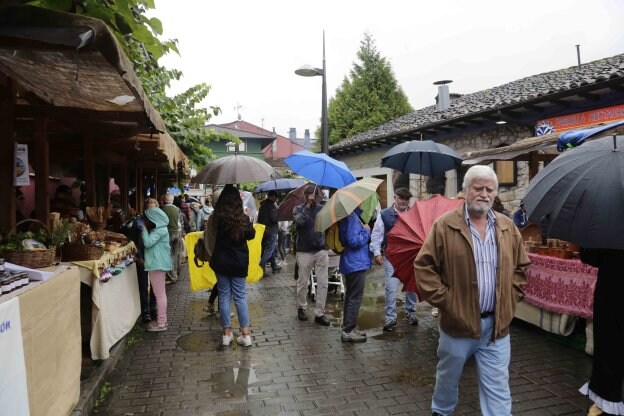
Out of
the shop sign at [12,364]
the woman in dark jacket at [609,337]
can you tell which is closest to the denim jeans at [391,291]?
the woman in dark jacket at [609,337]

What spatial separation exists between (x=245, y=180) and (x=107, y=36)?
3466 mm

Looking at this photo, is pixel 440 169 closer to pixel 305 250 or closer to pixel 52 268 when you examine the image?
pixel 305 250

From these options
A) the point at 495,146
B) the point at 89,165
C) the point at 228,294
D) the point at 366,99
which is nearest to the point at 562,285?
the point at 228,294

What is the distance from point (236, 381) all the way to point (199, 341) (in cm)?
149

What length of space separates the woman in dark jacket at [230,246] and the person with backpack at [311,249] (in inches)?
47.9

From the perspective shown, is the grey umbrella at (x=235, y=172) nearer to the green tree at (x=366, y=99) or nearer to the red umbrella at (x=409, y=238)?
the red umbrella at (x=409, y=238)

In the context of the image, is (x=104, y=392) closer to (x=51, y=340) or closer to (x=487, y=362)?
(x=51, y=340)

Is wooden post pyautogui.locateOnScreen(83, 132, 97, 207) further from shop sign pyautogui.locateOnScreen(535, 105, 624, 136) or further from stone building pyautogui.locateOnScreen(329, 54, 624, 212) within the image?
shop sign pyautogui.locateOnScreen(535, 105, 624, 136)

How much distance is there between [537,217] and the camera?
10.4ft

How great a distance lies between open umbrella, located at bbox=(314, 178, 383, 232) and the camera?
529 centimetres

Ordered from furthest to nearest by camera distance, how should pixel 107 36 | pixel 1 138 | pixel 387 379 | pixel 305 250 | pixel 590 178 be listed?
1. pixel 305 250
2. pixel 387 379
3. pixel 1 138
4. pixel 590 178
5. pixel 107 36

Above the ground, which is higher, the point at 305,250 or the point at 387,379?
the point at 305,250

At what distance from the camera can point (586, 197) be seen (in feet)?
9.64

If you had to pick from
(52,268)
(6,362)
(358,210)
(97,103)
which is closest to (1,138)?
(97,103)
